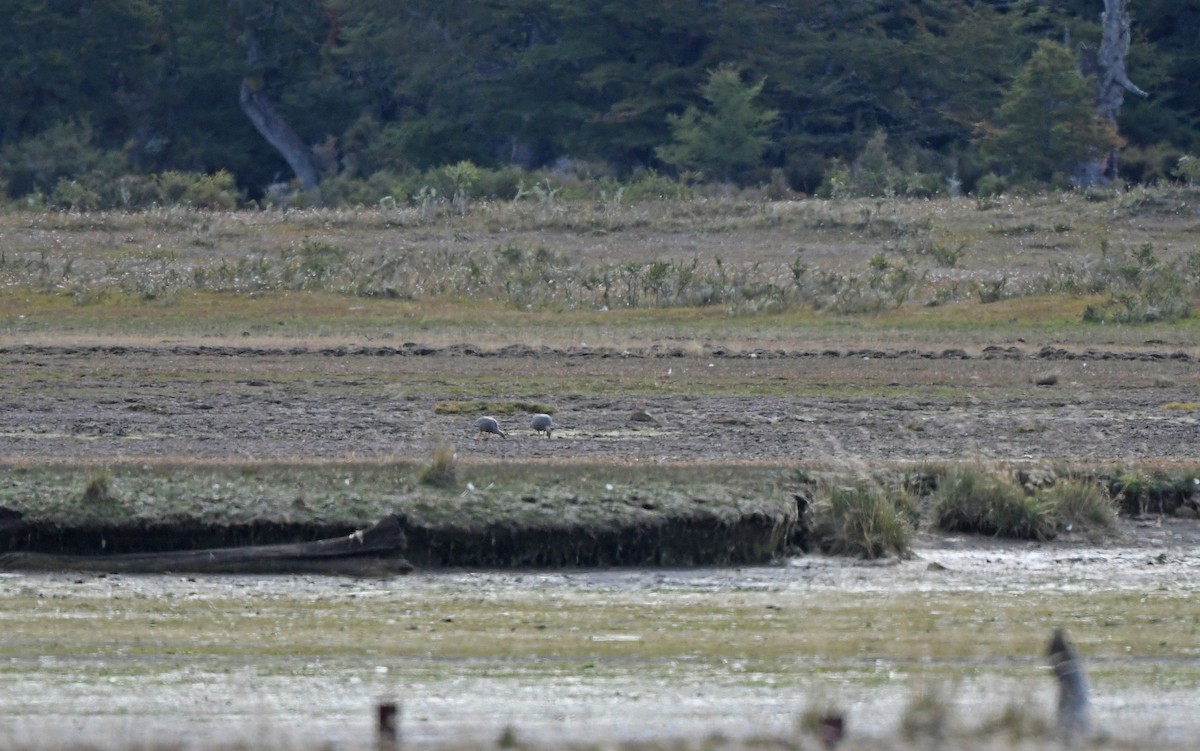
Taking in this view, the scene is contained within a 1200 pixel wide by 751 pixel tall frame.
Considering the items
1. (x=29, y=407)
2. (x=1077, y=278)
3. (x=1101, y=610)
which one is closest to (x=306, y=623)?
(x=1101, y=610)

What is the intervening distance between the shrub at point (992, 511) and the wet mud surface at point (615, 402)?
1188 millimetres

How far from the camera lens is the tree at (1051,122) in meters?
45.2

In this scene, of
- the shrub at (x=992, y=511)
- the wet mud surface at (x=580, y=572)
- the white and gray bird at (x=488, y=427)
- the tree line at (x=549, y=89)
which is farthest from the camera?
the tree line at (x=549, y=89)

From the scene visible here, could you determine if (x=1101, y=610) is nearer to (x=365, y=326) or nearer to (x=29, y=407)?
(x=29, y=407)

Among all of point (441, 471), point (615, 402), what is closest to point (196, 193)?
point (615, 402)

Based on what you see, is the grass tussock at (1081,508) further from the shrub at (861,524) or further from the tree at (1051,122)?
the tree at (1051,122)

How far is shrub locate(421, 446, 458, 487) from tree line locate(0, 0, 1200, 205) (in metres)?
35.6

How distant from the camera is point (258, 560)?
11.5m

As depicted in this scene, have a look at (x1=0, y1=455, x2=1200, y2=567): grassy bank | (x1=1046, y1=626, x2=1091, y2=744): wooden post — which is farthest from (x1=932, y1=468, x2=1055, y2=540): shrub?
(x1=1046, y1=626, x2=1091, y2=744): wooden post

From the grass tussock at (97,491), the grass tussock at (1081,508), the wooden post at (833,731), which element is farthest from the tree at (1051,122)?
the wooden post at (833,731)

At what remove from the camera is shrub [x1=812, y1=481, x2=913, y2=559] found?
12.3 metres

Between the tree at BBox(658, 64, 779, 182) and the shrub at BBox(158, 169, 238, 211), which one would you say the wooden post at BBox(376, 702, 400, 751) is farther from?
the tree at BBox(658, 64, 779, 182)

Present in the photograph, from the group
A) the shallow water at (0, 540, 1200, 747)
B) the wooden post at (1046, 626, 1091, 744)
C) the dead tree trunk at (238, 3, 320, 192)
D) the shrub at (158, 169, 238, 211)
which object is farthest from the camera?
the dead tree trunk at (238, 3, 320, 192)

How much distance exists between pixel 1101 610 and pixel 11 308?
2237 cm
